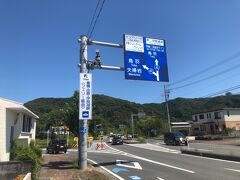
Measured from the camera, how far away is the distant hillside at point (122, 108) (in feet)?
260

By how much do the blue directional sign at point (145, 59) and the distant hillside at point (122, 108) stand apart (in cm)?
2979

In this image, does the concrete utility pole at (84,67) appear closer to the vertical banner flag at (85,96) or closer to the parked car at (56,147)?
the vertical banner flag at (85,96)

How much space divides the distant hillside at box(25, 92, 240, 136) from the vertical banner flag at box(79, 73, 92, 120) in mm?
30191

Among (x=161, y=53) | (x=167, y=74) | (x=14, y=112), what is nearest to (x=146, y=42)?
(x=161, y=53)

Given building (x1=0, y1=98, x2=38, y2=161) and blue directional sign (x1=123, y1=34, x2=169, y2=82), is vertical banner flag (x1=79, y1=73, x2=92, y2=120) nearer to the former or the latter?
blue directional sign (x1=123, y1=34, x2=169, y2=82)

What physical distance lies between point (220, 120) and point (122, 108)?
65514mm

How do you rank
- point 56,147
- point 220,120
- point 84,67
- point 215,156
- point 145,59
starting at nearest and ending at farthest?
1. point 84,67
2. point 145,59
3. point 215,156
4. point 56,147
5. point 220,120

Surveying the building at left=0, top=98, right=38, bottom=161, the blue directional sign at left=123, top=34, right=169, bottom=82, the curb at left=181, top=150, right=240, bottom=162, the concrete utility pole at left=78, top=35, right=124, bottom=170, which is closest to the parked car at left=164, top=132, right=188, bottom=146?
the curb at left=181, top=150, right=240, bottom=162

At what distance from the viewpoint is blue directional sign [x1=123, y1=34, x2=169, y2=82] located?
680 inches

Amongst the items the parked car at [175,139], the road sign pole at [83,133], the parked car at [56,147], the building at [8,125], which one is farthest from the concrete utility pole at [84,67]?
the parked car at [175,139]

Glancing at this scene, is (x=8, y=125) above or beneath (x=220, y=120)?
beneath

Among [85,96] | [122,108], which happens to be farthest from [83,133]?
[122,108]

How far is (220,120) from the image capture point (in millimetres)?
64875

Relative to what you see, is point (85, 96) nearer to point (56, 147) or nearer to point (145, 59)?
point (145, 59)
